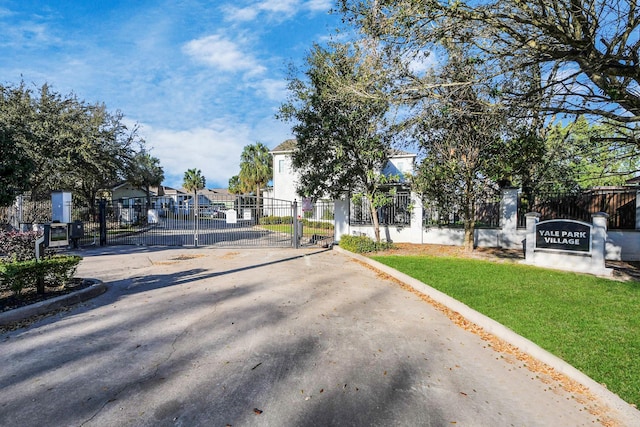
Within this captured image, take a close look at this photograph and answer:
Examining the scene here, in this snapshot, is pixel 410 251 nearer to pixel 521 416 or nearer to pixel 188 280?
pixel 188 280

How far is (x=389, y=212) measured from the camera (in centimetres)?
1658

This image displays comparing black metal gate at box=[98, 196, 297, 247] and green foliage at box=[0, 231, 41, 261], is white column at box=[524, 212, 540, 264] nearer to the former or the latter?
black metal gate at box=[98, 196, 297, 247]

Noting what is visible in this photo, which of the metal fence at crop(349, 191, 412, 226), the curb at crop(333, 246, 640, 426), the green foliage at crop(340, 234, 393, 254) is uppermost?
the metal fence at crop(349, 191, 412, 226)

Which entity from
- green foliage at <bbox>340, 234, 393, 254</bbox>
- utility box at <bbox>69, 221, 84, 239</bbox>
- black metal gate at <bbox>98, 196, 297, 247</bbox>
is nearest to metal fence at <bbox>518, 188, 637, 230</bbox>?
green foliage at <bbox>340, 234, 393, 254</bbox>

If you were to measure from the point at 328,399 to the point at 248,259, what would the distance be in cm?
959

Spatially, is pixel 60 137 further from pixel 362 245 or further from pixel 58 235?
pixel 362 245

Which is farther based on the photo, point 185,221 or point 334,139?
point 185,221

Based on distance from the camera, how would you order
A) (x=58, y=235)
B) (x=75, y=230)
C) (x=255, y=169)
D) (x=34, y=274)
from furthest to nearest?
(x=255, y=169) < (x=75, y=230) < (x=58, y=235) < (x=34, y=274)

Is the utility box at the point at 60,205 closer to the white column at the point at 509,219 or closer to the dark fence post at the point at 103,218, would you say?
the dark fence post at the point at 103,218


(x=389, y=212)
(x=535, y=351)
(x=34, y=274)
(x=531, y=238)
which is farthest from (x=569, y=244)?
(x=34, y=274)

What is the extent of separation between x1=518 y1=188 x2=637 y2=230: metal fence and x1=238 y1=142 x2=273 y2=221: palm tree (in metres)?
30.3

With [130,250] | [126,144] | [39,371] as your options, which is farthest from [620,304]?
[126,144]

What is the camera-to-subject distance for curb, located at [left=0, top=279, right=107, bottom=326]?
5.28 m

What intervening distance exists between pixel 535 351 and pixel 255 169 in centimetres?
3830
